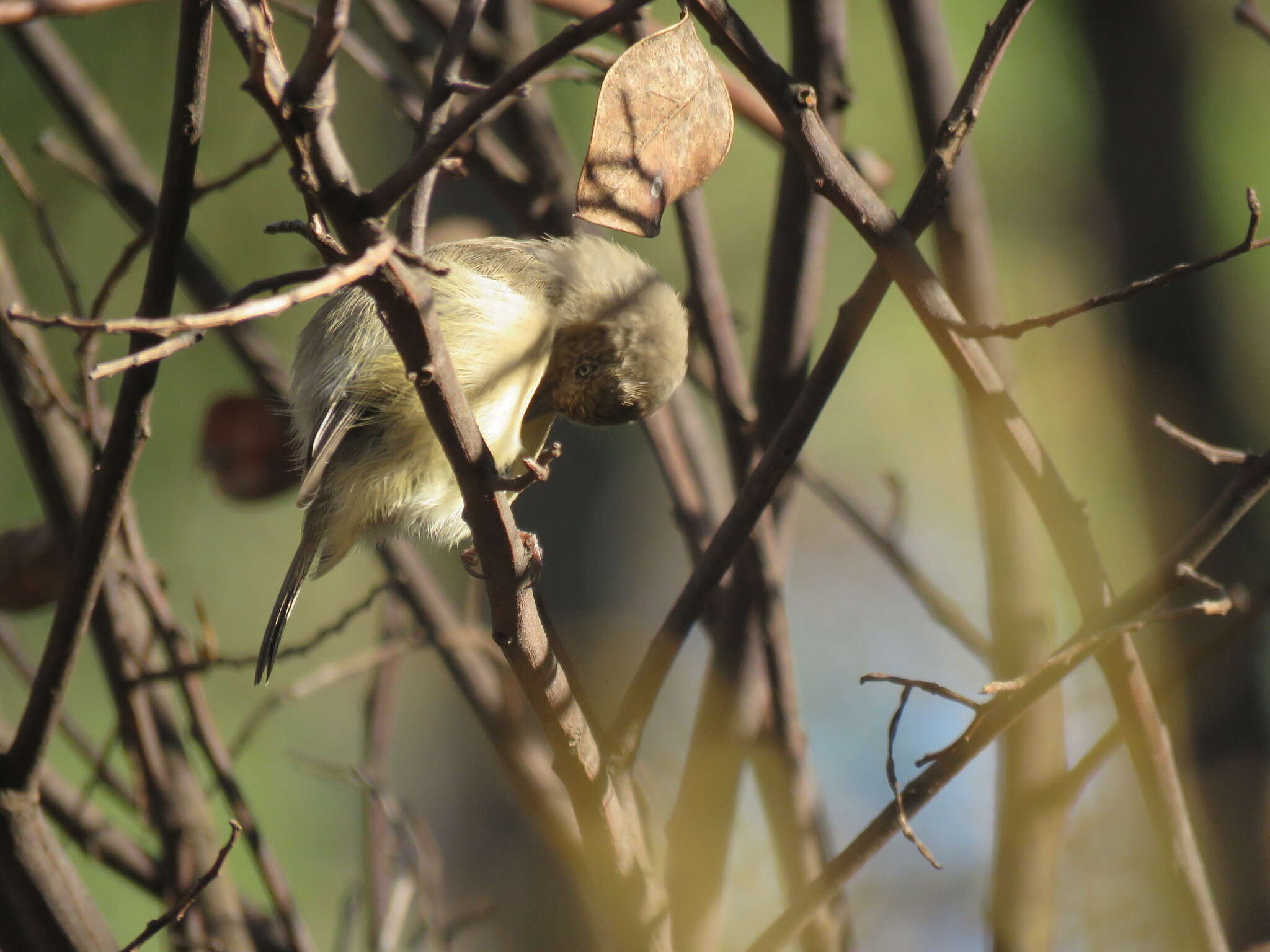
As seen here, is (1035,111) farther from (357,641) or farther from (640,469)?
(357,641)

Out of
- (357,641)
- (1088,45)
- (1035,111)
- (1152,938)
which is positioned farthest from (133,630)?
(357,641)

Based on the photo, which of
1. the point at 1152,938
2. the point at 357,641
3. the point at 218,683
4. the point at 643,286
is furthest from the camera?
the point at 357,641

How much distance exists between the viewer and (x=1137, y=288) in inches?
45.9

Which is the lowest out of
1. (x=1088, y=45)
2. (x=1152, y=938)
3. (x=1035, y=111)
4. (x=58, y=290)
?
(x=1152, y=938)

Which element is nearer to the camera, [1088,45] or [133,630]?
[133,630]

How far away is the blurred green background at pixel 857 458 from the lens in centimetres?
360

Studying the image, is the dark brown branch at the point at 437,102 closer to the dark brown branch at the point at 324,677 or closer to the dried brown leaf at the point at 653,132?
the dried brown leaf at the point at 653,132

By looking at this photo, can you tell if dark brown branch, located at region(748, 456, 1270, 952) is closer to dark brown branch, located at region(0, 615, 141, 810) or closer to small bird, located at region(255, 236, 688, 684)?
small bird, located at region(255, 236, 688, 684)

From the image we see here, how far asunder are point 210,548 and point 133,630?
771cm

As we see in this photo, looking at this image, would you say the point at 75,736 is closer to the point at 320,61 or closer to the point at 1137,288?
the point at 320,61

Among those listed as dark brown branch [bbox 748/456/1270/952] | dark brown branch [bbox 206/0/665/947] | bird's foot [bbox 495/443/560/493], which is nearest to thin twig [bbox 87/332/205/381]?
dark brown branch [bbox 206/0/665/947]

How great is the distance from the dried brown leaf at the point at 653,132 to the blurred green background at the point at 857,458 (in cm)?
115

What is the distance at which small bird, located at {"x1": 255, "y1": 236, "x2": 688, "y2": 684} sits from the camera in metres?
1.94

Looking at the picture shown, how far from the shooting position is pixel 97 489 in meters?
1.44
